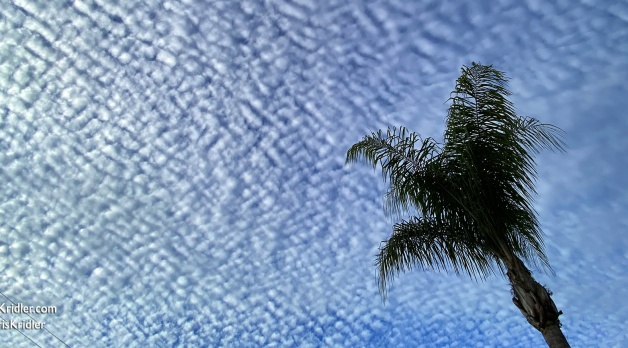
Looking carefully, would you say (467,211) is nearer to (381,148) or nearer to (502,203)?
(502,203)

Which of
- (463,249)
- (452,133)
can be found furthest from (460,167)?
(463,249)

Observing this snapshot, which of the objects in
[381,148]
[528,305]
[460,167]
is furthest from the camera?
[381,148]

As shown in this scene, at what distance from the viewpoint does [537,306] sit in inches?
A: 353

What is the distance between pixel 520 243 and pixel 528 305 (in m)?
1.93

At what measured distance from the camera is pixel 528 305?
9070mm

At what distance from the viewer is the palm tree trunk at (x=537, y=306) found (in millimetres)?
8836

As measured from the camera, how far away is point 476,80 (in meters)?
10.9

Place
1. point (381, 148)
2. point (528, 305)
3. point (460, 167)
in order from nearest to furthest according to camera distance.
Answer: point (528, 305) < point (460, 167) < point (381, 148)

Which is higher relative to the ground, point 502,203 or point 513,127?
point 513,127

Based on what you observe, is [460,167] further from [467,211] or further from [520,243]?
[520,243]

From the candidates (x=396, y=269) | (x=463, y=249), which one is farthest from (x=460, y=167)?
(x=396, y=269)

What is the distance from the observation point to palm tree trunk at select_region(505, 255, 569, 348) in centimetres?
884

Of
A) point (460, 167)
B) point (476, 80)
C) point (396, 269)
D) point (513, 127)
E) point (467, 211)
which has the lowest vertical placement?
point (396, 269)

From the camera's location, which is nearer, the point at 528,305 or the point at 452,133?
the point at 528,305
